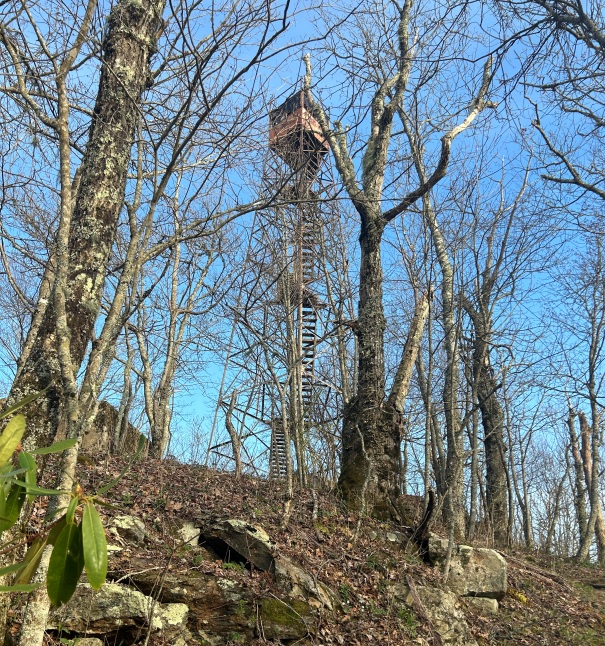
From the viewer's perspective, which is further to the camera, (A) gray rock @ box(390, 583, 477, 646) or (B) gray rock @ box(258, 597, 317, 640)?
(A) gray rock @ box(390, 583, 477, 646)

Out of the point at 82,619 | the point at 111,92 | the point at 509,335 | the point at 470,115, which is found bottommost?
the point at 82,619

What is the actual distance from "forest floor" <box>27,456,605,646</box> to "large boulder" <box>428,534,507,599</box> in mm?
251

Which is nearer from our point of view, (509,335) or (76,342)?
(76,342)

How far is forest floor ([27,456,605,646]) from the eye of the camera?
4594mm

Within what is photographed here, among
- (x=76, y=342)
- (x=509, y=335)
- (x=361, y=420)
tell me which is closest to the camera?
(x=76, y=342)

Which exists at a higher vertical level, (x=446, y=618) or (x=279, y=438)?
(x=279, y=438)

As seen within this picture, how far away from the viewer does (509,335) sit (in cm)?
977

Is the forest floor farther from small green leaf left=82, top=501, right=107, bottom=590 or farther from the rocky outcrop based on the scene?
small green leaf left=82, top=501, right=107, bottom=590

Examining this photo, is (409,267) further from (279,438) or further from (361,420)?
(279,438)

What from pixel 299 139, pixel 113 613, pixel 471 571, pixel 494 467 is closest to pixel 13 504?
pixel 113 613

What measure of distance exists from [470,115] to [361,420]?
4.93 metres

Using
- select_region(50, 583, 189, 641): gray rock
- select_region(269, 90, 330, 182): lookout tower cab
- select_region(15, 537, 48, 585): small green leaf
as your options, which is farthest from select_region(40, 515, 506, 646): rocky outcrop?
select_region(269, 90, 330, 182): lookout tower cab

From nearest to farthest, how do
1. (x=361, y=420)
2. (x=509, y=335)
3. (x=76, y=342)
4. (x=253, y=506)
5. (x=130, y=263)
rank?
(x=130, y=263) → (x=76, y=342) → (x=253, y=506) → (x=361, y=420) → (x=509, y=335)

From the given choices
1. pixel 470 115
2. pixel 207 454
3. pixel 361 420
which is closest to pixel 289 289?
pixel 361 420
